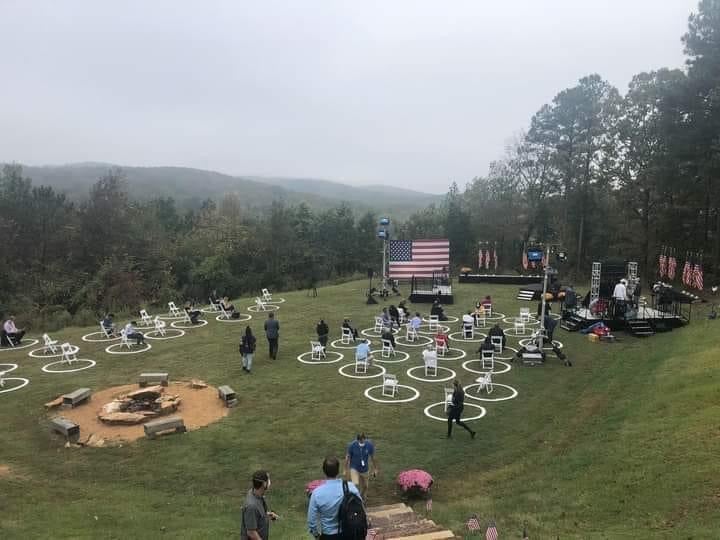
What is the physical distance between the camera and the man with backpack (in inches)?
220

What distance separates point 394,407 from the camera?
15.0m

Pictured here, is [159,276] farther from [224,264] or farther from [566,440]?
[566,440]

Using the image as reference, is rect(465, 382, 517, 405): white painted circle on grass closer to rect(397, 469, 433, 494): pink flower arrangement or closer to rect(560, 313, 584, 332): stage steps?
rect(397, 469, 433, 494): pink flower arrangement

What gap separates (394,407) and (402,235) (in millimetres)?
48394

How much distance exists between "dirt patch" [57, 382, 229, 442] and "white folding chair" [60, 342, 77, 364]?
4171 millimetres

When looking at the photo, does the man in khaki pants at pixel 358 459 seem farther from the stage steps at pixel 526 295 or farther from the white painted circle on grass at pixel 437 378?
the stage steps at pixel 526 295

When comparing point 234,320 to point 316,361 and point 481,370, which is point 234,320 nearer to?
point 316,361

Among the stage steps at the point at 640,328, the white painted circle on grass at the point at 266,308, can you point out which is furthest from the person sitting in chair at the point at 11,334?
the stage steps at the point at 640,328

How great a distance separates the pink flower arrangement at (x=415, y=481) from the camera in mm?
10219

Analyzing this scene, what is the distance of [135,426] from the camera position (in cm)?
1388

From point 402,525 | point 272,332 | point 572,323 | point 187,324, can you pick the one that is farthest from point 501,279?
point 402,525

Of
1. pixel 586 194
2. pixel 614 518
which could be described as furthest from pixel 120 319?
pixel 586 194

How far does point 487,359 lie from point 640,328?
341 inches

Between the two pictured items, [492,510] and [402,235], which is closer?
[492,510]
